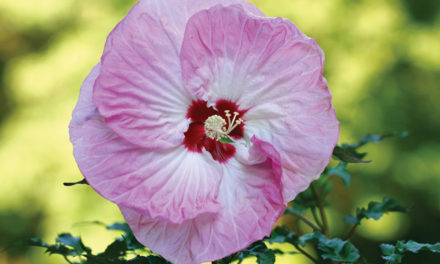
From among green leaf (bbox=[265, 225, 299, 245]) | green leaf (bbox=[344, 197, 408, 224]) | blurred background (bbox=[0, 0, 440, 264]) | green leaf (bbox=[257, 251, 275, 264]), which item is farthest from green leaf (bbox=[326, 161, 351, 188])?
blurred background (bbox=[0, 0, 440, 264])

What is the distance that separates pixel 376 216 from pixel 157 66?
1.74ft

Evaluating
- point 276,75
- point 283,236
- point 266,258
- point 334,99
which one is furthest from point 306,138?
point 334,99

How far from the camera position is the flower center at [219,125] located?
0.69 metres

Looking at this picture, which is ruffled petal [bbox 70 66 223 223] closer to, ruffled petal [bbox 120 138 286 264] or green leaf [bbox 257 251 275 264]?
ruffled petal [bbox 120 138 286 264]

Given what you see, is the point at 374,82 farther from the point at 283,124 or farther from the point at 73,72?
the point at 283,124

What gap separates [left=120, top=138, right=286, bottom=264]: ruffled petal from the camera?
1.99 ft

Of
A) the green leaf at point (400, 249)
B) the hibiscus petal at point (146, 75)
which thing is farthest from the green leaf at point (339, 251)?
the hibiscus petal at point (146, 75)

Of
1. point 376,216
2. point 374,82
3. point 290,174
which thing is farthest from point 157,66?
point 374,82

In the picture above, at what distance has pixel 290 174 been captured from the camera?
2.10 ft

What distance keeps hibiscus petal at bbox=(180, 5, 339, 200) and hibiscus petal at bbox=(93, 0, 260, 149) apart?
26 mm

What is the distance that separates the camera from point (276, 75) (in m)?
0.66

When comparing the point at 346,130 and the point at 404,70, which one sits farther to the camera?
the point at 404,70

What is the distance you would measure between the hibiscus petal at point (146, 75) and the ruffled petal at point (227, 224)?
0.10 metres

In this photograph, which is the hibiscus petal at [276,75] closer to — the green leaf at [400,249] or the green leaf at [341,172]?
the green leaf at [400,249]
